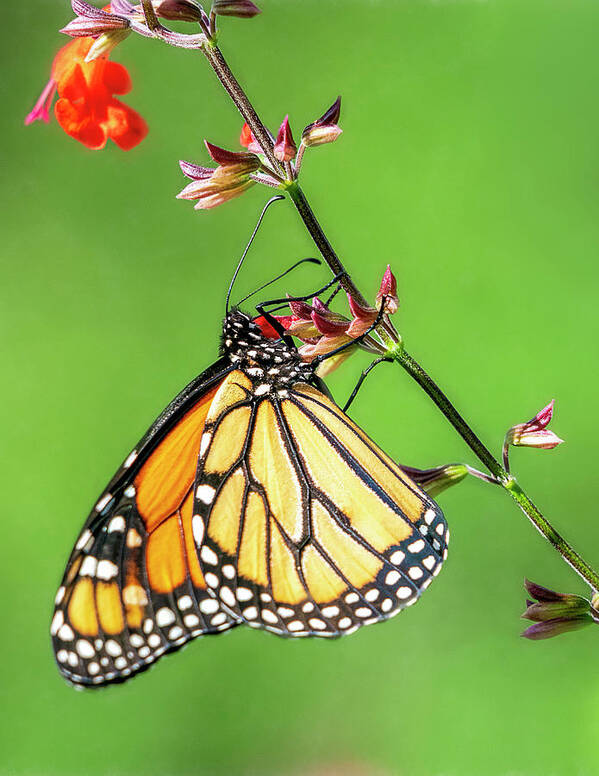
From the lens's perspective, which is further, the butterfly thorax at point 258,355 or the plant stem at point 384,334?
the butterfly thorax at point 258,355

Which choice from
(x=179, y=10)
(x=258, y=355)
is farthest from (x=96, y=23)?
(x=258, y=355)

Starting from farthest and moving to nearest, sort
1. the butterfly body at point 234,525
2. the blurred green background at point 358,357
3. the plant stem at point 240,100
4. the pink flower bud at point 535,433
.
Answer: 1. the blurred green background at point 358,357
2. the butterfly body at point 234,525
3. the pink flower bud at point 535,433
4. the plant stem at point 240,100

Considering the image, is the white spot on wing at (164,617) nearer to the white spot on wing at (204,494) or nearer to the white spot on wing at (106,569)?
the white spot on wing at (106,569)

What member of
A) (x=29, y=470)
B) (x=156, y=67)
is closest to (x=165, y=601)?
(x=29, y=470)

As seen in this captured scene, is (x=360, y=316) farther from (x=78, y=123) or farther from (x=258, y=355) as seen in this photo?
(x=78, y=123)

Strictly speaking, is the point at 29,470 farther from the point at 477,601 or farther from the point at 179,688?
the point at 477,601

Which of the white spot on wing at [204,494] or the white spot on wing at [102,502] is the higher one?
the white spot on wing at [102,502]

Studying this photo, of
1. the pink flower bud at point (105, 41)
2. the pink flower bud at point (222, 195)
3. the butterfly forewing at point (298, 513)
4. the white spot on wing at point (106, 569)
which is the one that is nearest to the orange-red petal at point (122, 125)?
the pink flower bud at point (105, 41)
